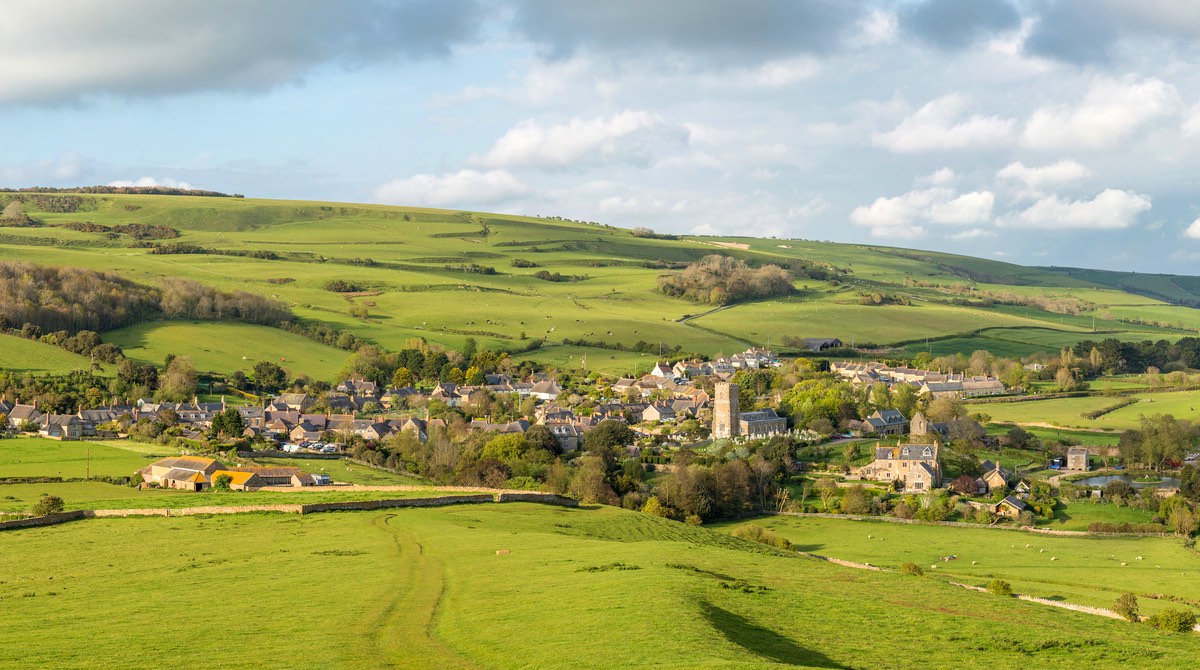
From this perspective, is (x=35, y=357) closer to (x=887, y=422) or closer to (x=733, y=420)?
(x=733, y=420)

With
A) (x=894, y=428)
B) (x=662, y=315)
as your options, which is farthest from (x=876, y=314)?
(x=894, y=428)

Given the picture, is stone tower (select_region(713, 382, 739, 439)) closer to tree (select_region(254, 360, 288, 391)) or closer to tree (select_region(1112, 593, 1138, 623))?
tree (select_region(254, 360, 288, 391))

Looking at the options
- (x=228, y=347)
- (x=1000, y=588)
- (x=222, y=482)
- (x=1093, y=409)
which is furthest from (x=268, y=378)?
(x=1000, y=588)

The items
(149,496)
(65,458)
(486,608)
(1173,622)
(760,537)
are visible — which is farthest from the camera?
(65,458)

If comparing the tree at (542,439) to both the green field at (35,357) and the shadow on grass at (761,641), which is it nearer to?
the green field at (35,357)

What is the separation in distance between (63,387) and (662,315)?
95485mm

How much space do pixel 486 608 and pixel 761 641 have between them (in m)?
7.88

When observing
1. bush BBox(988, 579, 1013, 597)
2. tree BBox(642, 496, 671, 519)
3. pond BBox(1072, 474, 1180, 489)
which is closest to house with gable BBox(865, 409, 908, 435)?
pond BBox(1072, 474, 1180, 489)

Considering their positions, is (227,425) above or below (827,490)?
above

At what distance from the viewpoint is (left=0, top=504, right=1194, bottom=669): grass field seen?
27.2m

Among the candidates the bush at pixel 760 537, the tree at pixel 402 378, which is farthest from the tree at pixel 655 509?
the tree at pixel 402 378

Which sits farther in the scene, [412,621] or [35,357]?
[35,357]

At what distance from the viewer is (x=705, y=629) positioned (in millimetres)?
28531

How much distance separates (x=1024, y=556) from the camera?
66.1m
